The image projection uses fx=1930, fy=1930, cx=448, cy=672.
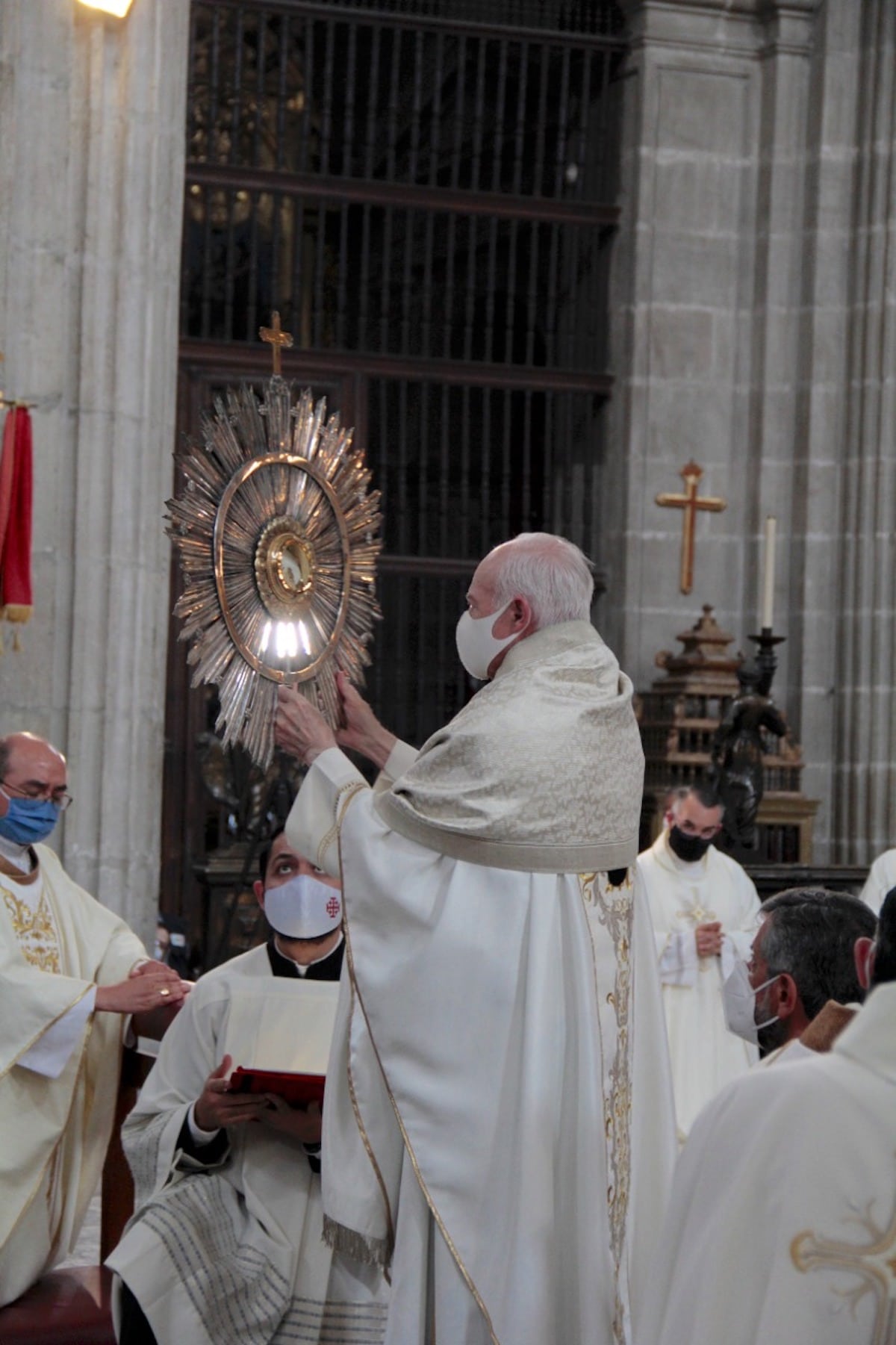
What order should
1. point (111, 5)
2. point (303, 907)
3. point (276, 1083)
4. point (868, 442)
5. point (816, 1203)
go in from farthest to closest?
point (868, 442) < point (111, 5) < point (303, 907) < point (276, 1083) < point (816, 1203)

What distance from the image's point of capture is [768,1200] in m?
1.97

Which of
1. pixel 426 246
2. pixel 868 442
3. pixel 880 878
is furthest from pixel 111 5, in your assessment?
pixel 868 442

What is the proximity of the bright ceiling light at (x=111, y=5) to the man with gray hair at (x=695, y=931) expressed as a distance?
3933mm

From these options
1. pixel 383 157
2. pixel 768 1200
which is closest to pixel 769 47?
pixel 383 157

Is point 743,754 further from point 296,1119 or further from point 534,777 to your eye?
point 534,777

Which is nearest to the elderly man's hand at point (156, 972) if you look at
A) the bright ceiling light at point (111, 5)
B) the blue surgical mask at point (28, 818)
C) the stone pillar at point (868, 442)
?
the blue surgical mask at point (28, 818)

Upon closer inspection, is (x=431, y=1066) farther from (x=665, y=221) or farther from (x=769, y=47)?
(x=769, y=47)

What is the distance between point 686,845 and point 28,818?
12.8 ft

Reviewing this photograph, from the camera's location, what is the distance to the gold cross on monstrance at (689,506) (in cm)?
1018

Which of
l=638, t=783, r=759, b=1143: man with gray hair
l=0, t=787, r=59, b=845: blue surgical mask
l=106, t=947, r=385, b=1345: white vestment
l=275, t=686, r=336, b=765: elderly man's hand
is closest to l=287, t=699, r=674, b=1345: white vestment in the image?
l=275, t=686, r=336, b=765: elderly man's hand

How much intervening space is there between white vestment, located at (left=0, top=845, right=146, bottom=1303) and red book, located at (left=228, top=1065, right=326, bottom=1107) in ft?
2.64

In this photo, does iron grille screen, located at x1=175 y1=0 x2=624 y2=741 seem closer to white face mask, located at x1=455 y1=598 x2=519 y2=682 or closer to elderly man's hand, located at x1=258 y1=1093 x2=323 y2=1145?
elderly man's hand, located at x1=258 y1=1093 x2=323 y2=1145

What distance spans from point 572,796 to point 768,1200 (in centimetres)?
171

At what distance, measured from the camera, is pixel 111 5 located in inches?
302
